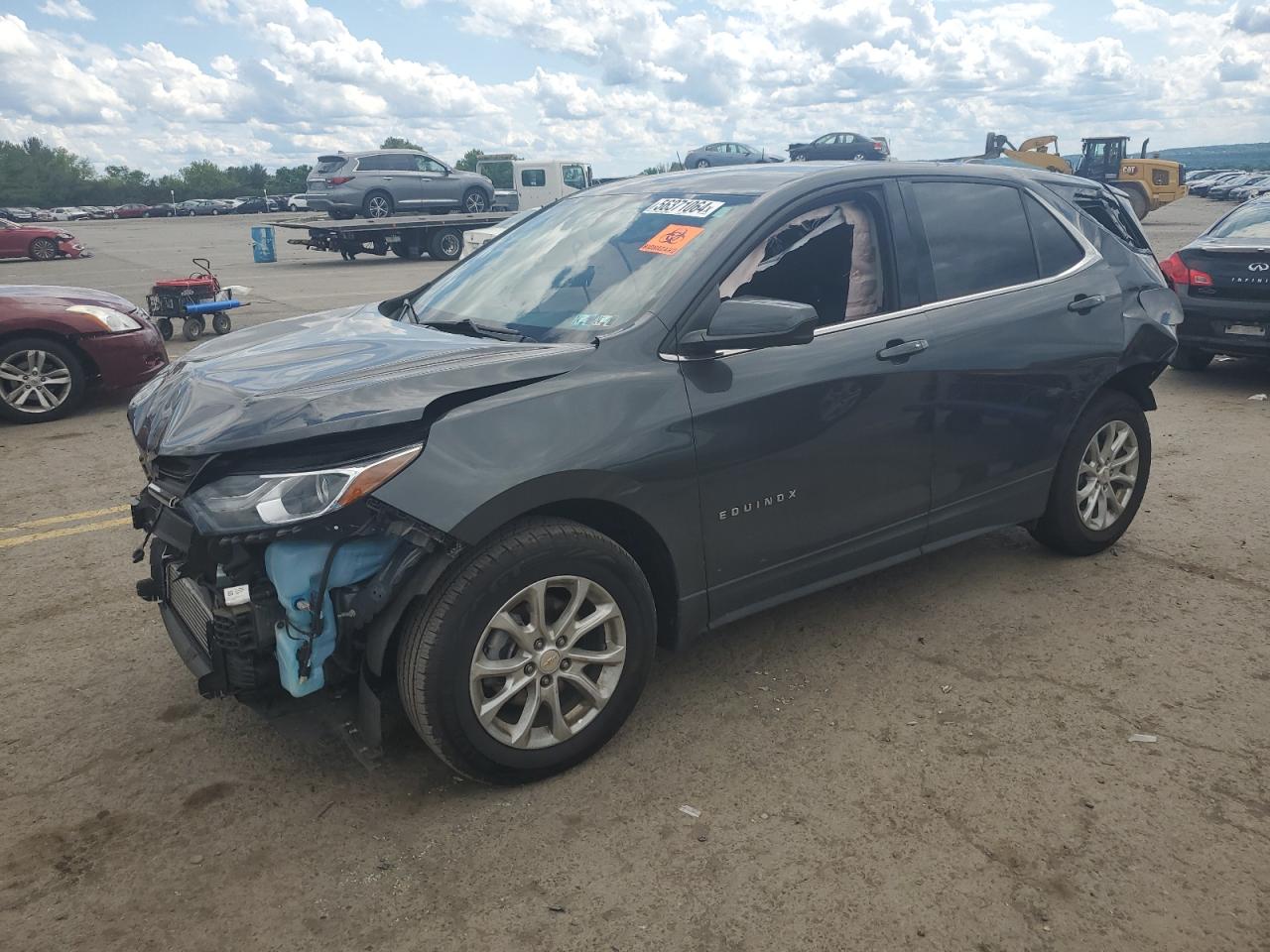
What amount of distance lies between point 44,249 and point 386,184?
1024 cm

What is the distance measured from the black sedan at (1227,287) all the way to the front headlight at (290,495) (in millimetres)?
7654

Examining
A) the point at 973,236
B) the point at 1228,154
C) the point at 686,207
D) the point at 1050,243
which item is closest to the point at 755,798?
the point at 686,207

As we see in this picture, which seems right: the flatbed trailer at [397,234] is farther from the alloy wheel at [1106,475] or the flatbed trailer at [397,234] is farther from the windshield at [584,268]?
the alloy wheel at [1106,475]

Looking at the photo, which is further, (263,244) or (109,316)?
(263,244)

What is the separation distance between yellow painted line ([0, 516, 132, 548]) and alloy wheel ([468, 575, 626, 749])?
11.4 feet

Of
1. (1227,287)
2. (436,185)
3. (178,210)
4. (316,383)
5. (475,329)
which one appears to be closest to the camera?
(316,383)

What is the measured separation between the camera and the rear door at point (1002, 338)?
384cm

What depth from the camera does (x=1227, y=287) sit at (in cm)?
845

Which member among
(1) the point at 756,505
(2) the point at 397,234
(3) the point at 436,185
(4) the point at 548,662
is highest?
(3) the point at 436,185

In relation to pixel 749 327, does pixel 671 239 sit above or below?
above

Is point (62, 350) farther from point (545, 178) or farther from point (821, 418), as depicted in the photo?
point (545, 178)

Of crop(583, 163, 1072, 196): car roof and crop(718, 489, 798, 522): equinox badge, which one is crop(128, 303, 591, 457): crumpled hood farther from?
crop(583, 163, 1072, 196): car roof

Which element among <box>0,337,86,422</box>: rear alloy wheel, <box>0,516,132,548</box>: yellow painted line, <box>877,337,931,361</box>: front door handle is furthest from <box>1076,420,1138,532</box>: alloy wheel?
<box>0,337,86,422</box>: rear alloy wheel

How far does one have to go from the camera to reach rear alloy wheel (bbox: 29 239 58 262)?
89.2 feet
